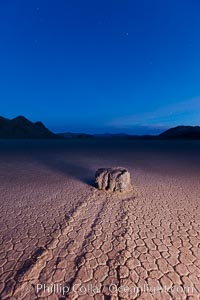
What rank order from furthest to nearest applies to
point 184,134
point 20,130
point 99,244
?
point 184,134 < point 20,130 < point 99,244

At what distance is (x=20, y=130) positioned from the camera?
67.8 meters

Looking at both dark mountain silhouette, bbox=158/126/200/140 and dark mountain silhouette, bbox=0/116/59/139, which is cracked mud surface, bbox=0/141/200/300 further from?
dark mountain silhouette, bbox=158/126/200/140

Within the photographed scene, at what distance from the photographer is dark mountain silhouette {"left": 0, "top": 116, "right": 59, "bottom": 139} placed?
209ft

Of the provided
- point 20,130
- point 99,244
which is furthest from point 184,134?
point 99,244

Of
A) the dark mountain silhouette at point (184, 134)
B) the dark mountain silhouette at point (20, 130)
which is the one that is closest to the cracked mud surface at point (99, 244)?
the dark mountain silhouette at point (20, 130)

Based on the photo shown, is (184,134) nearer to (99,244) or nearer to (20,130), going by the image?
(20,130)

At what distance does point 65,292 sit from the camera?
205cm

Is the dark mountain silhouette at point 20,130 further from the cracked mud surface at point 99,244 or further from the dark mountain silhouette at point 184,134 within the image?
the cracked mud surface at point 99,244

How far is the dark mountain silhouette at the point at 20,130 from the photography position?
63.6 meters

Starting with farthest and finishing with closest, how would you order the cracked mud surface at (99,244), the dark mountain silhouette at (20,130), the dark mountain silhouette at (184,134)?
the dark mountain silhouette at (184,134)
the dark mountain silhouette at (20,130)
the cracked mud surface at (99,244)

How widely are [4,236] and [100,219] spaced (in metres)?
1.82

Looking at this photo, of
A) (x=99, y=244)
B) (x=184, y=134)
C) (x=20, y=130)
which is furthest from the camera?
(x=184, y=134)

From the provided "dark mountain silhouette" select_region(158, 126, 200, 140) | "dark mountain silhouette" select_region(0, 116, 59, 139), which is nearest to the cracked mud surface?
"dark mountain silhouette" select_region(0, 116, 59, 139)

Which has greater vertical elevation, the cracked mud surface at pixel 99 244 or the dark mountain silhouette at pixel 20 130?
the dark mountain silhouette at pixel 20 130
